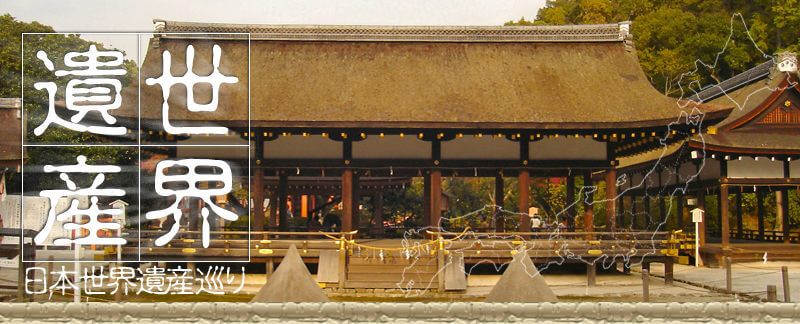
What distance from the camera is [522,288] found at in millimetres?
8539

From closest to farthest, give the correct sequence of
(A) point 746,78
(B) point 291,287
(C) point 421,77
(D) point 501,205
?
(B) point 291,287
(C) point 421,77
(D) point 501,205
(A) point 746,78

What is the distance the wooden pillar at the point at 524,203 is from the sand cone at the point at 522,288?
9.61 m

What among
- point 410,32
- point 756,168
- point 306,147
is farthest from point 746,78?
point 306,147

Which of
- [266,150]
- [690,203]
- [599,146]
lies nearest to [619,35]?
[599,146]

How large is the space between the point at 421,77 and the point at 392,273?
5.91 metres

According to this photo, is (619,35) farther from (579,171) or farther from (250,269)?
(250,269)

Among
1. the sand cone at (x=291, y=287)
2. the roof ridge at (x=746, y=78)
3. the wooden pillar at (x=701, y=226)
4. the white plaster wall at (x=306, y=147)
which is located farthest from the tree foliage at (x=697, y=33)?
the sand cone at (x=291, y=287)

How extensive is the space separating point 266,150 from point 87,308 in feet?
40.3

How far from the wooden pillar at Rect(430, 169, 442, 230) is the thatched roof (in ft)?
6.11

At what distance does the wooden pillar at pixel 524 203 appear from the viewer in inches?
731

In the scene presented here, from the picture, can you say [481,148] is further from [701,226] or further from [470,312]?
[470,312]

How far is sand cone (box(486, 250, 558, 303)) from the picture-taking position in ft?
27.6

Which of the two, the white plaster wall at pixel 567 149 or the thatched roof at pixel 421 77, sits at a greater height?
the thatched roof at pixel 421 77

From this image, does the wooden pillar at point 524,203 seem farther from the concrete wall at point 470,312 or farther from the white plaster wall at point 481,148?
the concrete wall at point 470,312
